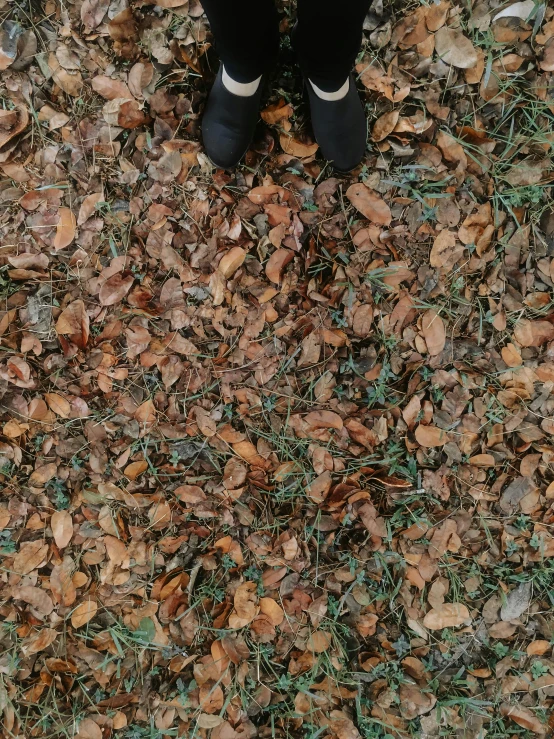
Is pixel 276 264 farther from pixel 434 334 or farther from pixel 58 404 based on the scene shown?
pixel 58 404

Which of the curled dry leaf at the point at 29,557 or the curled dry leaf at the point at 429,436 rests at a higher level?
the curled dry leaf at the point at 429,436

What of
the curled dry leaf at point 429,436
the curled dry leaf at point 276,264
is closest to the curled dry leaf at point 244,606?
the curled dry leaf at point 429,436

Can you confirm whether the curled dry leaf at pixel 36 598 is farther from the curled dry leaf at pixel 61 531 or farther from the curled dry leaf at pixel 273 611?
the curled dry leaf at pixel 273 611

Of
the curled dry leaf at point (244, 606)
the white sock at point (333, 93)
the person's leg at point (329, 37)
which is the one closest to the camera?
the person's leg at point (329, 37)

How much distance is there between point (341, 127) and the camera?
4.78 feet

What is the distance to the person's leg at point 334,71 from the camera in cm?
104

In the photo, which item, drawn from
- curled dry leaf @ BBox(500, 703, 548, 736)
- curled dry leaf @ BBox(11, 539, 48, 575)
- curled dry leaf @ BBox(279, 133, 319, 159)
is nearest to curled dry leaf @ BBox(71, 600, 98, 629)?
curled dry leaf @ BBox(11, 539, 48, 575)

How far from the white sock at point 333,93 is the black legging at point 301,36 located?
4 centimetres

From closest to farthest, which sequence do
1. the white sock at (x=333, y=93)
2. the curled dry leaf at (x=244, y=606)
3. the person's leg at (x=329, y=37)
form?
the person's leg at (x=329, y=37) → the white sock at (x=333, y=93) → the curled dry leaf at (x=244, y=606)

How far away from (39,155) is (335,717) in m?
1.85

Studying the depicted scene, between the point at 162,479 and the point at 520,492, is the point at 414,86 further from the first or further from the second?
the point at 162,479

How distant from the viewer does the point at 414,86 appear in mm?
1539

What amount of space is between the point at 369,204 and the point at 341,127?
0.74ft

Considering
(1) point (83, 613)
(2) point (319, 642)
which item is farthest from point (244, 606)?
(1) point (83, 613)
